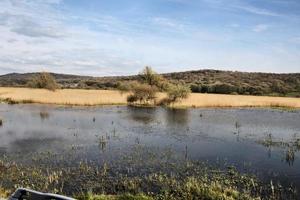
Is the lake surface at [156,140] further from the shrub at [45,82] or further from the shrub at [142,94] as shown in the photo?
the shrub at [45,82]

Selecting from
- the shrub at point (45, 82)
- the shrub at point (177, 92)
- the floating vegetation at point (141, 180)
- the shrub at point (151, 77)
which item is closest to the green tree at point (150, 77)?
the shrub at point (151, 77)

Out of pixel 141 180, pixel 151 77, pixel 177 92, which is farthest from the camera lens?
pixel 151 77

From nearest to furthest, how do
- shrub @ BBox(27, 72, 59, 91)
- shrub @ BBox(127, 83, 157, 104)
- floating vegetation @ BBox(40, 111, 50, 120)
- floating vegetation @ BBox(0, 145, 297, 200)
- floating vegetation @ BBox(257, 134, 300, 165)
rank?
floating vegetation @ BBox(0, 145, 297, 200) → floating vegetation @ BBox(257, 134, 300, 165) → floating vegetation @ BBox(40, 111, 50, 120) → shrub @ BBox(127, 83, 157, 104) → shrub @ BBox(27, 72, 59, 91)

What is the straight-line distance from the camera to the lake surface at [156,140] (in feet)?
79.2

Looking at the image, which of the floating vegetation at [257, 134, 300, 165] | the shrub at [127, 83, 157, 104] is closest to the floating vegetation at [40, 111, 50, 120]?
the shrub at [127, 83, 157, 104]

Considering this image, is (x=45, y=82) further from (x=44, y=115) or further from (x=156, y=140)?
(x=156, y=140)

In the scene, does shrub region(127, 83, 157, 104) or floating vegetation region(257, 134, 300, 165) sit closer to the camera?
floating vegetation region(257, 134, 300, 165)

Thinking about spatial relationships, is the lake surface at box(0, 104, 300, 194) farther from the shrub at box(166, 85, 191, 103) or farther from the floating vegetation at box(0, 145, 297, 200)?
the shrub at box(166, 85, 191, 103)

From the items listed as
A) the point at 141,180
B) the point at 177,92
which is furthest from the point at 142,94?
the point at 141,180

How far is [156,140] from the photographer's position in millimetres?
32062

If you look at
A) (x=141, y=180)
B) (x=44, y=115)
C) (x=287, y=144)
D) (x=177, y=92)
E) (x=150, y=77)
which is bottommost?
(x=287, y=144)

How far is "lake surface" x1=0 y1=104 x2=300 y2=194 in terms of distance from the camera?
24141 millimetres

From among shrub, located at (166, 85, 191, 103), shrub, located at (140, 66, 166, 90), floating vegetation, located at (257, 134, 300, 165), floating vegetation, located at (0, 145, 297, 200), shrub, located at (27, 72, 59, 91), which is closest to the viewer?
floating vegetation, located at (0, 145, 297, 200)

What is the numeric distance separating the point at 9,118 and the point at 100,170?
27.1 meters
